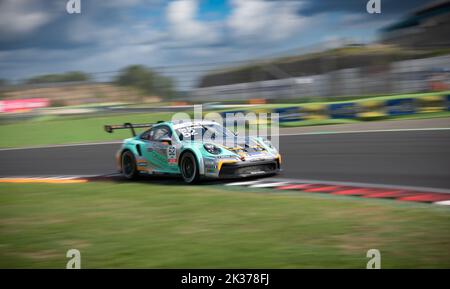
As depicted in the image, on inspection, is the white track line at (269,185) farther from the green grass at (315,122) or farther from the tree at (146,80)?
the tree at (146,80)

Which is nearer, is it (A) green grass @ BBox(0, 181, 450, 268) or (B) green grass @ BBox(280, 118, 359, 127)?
(A) green grass @ BBox(0, 181, 450, 268)

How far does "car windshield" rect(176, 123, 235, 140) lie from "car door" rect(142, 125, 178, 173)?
193 mm

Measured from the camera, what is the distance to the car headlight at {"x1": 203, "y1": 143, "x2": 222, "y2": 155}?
846cm

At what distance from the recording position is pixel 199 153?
848 cm

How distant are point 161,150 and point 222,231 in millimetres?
3789

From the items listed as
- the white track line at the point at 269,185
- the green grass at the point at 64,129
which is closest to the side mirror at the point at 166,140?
the white track line at the point at 269,185

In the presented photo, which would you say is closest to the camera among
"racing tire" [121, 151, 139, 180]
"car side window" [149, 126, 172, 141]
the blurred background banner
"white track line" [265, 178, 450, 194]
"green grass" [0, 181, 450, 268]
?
"green grass" [0, 181, 450, 268]

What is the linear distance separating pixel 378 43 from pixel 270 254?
554 inches

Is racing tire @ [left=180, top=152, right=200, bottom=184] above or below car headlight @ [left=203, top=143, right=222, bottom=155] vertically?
below

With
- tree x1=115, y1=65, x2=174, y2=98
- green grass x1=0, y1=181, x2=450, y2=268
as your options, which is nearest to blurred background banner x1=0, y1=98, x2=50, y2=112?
tree x1=115, y1=65, x2=174, y2=98

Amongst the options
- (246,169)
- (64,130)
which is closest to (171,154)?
(246,169)

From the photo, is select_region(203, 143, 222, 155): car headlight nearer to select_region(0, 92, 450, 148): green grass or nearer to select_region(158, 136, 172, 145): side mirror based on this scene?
select_region(158, 136, 172, 145): side mirror

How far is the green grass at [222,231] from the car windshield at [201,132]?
122 cm

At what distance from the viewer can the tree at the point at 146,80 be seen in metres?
20.0
